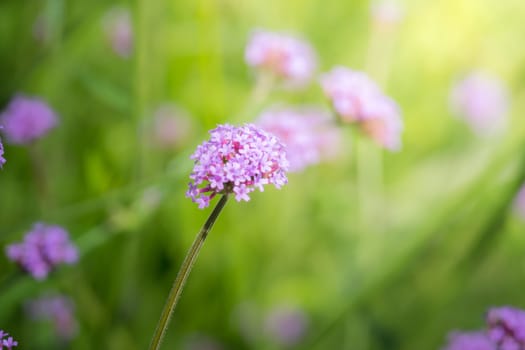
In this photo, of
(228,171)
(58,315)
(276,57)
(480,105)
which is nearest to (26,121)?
(58,315)

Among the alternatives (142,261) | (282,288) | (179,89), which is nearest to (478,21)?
(179,89)

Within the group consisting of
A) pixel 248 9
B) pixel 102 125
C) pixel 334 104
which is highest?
pixel 248 9

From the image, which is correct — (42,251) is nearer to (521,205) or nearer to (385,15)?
(385,15)

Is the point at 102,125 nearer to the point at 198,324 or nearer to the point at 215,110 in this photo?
the point at 215,110

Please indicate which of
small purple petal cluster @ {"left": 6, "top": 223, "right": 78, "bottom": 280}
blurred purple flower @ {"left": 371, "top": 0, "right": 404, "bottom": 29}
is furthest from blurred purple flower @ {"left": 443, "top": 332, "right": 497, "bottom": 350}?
blurred purple flower @ {"left": 371, "top": 0, "right": 404, "bottom": 29}

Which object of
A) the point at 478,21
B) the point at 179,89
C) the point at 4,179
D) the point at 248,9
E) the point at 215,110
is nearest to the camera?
the point at 4,179

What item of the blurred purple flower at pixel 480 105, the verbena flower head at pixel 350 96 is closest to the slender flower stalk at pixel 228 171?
the verbena flower head at pixel 350 96

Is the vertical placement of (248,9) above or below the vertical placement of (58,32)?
above
